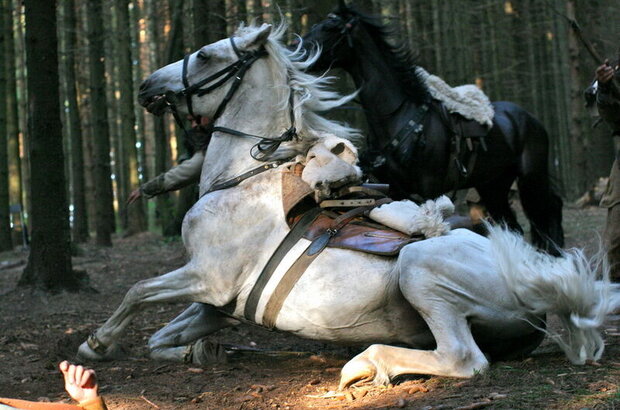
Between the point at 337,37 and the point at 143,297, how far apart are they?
13.6 ft

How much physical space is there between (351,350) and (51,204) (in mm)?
4174

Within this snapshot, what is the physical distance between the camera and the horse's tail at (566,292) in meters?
4.52

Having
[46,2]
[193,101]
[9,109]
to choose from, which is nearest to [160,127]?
[9,109]

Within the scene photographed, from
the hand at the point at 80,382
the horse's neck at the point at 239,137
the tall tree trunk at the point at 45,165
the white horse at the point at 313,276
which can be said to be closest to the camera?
the hand at the point at 80,382

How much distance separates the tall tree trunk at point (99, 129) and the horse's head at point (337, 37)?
8.81 metres

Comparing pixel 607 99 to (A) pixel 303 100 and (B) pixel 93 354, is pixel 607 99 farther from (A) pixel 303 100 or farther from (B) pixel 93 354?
(B) pixel 93 354

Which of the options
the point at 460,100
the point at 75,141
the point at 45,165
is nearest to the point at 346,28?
the point at 460,100

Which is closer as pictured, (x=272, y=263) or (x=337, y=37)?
(x=272, y=263)

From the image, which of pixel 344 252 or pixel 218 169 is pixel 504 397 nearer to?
pixel 344 252

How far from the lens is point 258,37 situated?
18.0 feet

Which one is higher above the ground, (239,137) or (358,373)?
(239,137)

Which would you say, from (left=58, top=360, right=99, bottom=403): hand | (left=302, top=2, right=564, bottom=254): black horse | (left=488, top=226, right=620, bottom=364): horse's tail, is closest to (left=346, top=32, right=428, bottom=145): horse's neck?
(left=302, top=2, right=564, bottom=254): black horse

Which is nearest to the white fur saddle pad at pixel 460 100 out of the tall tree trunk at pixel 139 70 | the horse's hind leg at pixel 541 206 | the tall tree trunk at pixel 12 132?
the horse's hind leg at pixel 541 206

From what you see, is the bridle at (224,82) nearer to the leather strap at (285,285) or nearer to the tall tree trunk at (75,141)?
the leather strap at (285,285)
